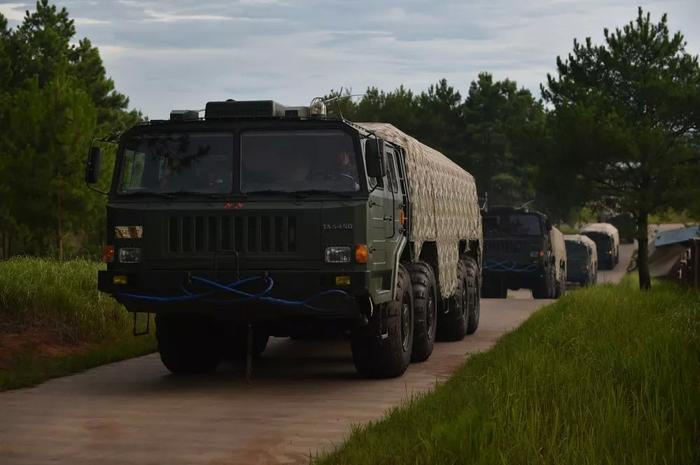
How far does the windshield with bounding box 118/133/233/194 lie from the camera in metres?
12.5

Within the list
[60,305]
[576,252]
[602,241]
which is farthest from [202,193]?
[602,241]

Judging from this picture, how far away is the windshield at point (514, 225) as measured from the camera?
3562cm

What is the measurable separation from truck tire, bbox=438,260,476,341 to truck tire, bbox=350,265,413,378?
4.94 meters

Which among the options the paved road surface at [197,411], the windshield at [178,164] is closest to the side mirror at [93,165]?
the windshield at [178,164]

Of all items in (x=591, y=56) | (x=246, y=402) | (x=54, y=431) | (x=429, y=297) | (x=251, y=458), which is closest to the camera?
(x=251, y=458)

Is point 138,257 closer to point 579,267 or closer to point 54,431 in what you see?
point 54,431

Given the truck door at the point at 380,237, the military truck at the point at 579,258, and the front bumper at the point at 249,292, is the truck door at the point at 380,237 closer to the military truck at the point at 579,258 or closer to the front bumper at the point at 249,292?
the front bumper at the point at 249,292

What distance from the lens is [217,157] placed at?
1262 cm

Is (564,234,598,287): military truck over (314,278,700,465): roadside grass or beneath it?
beneath

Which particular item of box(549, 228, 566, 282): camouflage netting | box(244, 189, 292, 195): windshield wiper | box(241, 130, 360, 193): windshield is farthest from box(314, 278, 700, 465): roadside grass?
box(549, 228, 566, 282): camouflage netting

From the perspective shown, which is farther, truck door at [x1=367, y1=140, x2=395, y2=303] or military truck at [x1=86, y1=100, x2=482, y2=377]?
truck door at [x1=367, y1=140, x2=395, y2=303]

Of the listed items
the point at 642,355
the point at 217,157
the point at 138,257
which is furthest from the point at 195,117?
the point at 642,355

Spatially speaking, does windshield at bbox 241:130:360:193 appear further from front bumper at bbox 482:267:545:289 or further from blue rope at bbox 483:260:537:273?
front bumper at bbox 482:267:545:289

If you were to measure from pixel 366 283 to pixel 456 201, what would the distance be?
7537 mm
